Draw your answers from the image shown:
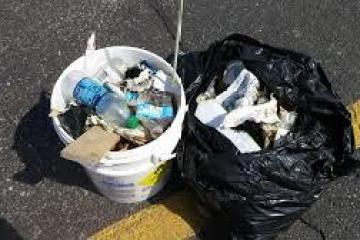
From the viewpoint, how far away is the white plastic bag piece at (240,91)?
2.37 m

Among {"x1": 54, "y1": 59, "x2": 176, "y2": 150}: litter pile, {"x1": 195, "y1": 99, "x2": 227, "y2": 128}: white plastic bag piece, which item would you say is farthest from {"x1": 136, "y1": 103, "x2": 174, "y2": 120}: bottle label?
{"x1": 195, "y1": 99, "x2": 227, "y2": 128}: white plastic bag piece

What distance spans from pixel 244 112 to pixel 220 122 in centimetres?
11

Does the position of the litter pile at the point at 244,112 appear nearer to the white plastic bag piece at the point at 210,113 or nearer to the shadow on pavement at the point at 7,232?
the white plastic bag piece at the point at 210,113

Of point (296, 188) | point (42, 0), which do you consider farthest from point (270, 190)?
point (42, 0)

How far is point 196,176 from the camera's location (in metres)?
2.26

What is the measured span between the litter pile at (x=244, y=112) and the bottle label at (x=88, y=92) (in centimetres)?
40

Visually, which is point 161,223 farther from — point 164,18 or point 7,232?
point 164,18

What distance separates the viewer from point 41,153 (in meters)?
2.62

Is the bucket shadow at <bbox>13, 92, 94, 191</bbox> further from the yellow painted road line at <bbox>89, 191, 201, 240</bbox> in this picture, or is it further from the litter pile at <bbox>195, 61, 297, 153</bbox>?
the litter pile at <bbox>195, 61, 297, 153</bbox>

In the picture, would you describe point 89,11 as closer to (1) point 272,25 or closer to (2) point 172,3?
(2) point 172,3

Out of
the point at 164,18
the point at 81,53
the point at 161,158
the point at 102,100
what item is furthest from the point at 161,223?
the point at 164,18

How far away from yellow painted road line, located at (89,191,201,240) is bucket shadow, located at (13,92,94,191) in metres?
0.23

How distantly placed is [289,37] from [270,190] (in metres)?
1.04

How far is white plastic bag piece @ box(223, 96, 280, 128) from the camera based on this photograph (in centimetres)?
229
